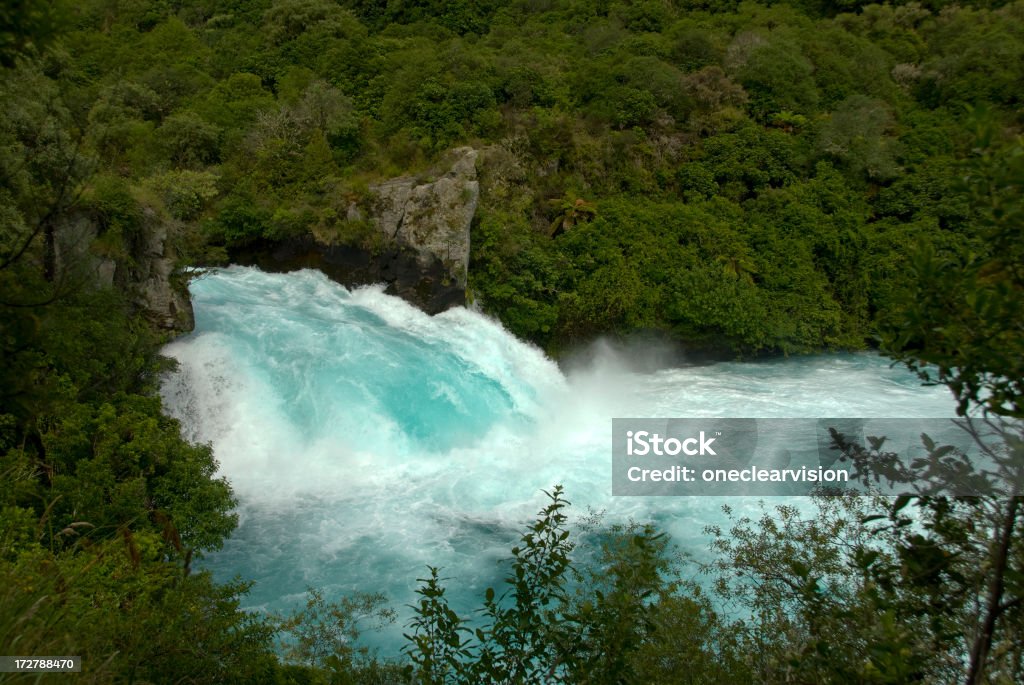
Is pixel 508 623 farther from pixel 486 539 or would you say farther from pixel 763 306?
pixel 763 306

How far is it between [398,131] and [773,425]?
11013mm

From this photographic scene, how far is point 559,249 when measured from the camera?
1722cm

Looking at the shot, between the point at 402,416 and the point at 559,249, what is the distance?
254 inches

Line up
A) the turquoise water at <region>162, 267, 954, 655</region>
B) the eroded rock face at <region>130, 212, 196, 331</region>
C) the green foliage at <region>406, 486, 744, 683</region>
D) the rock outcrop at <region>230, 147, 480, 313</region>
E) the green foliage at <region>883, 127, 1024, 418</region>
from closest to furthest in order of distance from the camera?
the green foliage at <region>883, 127, 1024, 418</region> → the green foliage at <region>406, 486, 744, 683</region> → the turquoise water at <region>162, 267, 954, 655</region> → the eroded rock face at <region>130, 212, 196, 331</region> → the rock outcrop at <region>230, 147, 480, 313</region>

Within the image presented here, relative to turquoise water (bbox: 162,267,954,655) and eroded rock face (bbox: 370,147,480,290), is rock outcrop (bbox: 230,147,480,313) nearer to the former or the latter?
eroded rock face (bbox: 370,147,480,290)

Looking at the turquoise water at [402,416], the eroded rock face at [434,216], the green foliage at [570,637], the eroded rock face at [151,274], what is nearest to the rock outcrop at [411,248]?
the eroded rock face at [434,216]

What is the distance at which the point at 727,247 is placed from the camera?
1789cm

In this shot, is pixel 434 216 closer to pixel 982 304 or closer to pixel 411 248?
pixel 411 248

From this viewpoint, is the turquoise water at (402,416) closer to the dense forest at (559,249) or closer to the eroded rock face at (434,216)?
the dense forest at (559,249)

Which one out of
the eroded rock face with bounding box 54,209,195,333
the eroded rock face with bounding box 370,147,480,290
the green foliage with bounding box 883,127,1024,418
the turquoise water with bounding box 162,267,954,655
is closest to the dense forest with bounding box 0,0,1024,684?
the green foliage with bounding box 883,127,1024,418

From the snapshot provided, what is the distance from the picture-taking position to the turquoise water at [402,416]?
9.97 m

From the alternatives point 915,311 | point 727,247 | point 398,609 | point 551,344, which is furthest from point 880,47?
point 915,311

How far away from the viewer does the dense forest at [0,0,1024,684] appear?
3.20m

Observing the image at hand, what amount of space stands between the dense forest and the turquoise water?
2.94ft
